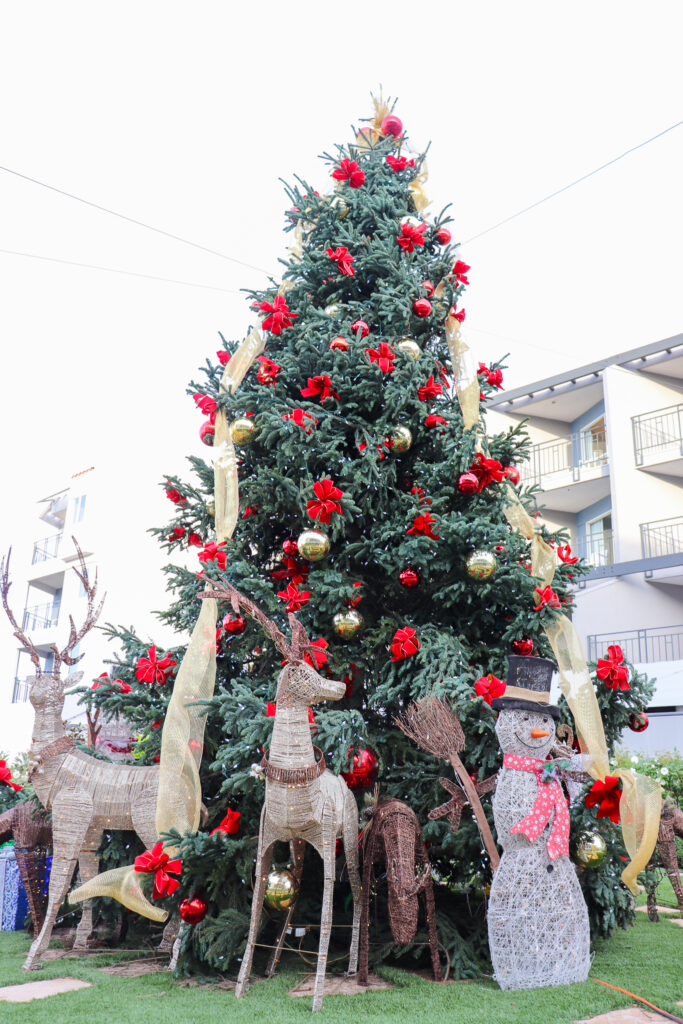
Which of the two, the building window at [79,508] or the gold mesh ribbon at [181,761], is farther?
the building window at [79,508]

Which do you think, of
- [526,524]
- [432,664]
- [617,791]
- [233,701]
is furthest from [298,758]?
[526,524]

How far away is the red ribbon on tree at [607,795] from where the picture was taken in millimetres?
3447

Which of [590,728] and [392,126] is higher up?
[392,126]

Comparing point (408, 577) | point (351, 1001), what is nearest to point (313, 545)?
point (408, 577)

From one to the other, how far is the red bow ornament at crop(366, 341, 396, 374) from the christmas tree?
0.7 inches

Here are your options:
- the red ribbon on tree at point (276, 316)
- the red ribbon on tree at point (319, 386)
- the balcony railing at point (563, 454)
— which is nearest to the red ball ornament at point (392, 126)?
the red ribbon on tree at point (276, 316)

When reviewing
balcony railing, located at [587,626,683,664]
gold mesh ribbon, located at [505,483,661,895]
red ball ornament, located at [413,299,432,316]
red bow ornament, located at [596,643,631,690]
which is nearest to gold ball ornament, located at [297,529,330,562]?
gold mesh ribbon, located at [505,483,661,895]

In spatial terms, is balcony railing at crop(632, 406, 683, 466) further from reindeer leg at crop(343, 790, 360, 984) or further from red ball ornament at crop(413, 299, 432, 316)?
reindeer leg at crop(343, 790, 360, 984)

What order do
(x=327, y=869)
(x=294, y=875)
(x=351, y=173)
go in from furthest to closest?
(x=351, y=173)
(x=294, y=875)
(x=327, y=869)

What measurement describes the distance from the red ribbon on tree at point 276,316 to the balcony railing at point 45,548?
2121 centimetres

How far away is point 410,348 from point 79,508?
18.2m

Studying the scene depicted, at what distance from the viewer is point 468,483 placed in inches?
167

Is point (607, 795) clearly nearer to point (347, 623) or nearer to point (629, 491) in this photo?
point (347, 623)

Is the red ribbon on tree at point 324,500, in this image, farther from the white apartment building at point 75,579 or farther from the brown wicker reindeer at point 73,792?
the white apartment building at point 75,579
